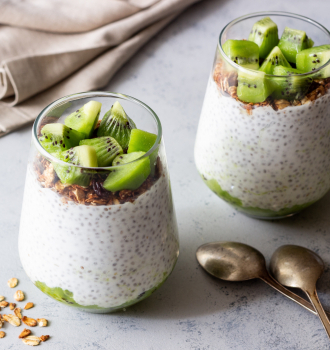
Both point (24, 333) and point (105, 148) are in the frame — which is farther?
point (24, 333)

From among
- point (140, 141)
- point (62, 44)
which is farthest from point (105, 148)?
point (62, 44)

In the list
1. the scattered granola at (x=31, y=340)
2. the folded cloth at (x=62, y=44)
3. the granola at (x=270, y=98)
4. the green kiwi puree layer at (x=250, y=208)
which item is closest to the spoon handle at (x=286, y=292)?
the green kiwi puree layer at (x=250, y=208)

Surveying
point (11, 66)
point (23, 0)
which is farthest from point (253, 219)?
point (23, 0)

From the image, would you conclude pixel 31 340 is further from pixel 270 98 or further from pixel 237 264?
pixel 270 98

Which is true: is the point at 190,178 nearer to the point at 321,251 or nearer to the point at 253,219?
the point at 253,219

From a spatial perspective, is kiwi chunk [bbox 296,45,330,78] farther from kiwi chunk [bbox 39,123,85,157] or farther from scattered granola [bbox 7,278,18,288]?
scattered granola [bbox 7,278,18,288]

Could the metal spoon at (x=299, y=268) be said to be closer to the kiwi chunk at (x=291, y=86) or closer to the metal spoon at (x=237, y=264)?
the metal spoon at (x=237, y=264)
